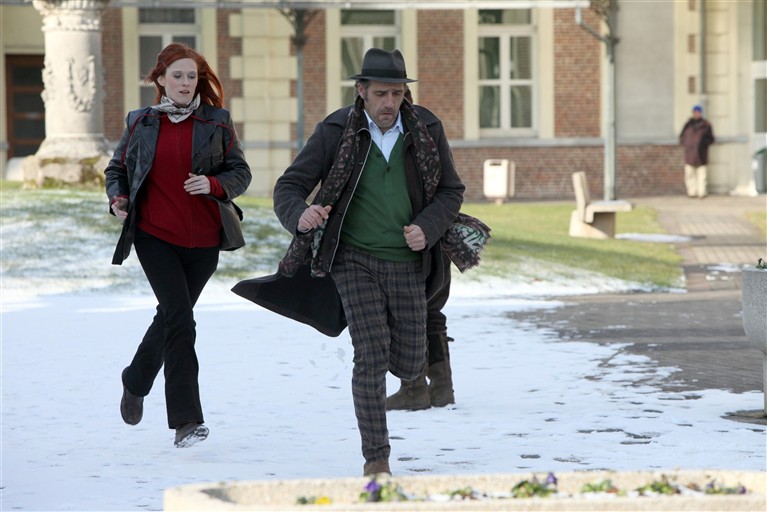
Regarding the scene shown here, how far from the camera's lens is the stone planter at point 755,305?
23.8ft

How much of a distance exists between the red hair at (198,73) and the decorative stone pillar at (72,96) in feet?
39.4

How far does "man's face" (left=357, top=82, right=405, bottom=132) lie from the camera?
→ 5.97 meters

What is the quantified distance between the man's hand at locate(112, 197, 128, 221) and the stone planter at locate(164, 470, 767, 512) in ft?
11.2

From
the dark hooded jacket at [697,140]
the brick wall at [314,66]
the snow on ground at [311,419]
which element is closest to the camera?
the snow on ground at [311,419]

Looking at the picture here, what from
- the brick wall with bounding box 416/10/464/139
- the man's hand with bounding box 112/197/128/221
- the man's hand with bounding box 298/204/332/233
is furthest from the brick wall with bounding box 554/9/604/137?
the man's hand with bounding box 298/204/332/233

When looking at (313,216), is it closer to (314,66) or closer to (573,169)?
(314,66)

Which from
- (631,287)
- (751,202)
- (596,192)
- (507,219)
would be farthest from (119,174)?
(596,192)

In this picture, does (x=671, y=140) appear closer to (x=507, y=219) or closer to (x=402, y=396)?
(x=507, y=219)

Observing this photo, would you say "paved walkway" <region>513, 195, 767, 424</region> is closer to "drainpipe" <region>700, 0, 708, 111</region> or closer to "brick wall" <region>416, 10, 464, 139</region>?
"brick wall" <region>416, 10, 464, 139</region>

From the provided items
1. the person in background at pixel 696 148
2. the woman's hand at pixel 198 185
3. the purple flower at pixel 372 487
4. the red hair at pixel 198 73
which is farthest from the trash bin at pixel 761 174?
the purple flower at pixel 372 487

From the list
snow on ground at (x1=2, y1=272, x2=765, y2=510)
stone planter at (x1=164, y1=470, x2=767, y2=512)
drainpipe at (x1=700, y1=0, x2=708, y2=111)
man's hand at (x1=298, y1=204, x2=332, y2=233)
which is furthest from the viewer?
drainpipe at (x1=700, y1=0, x2=708, y2=111)

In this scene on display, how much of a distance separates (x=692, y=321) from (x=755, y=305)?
189 inches

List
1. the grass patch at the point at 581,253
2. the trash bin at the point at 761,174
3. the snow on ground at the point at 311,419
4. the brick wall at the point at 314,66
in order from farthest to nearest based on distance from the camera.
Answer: the trash bin at the point at 761,174, the brick wall at the point at 314,66, the grass patch at the point at 581,253, the snow on ground at the point at 311,419

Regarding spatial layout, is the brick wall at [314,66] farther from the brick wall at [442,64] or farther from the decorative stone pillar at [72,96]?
the decorative stone pillar at [72,96]
